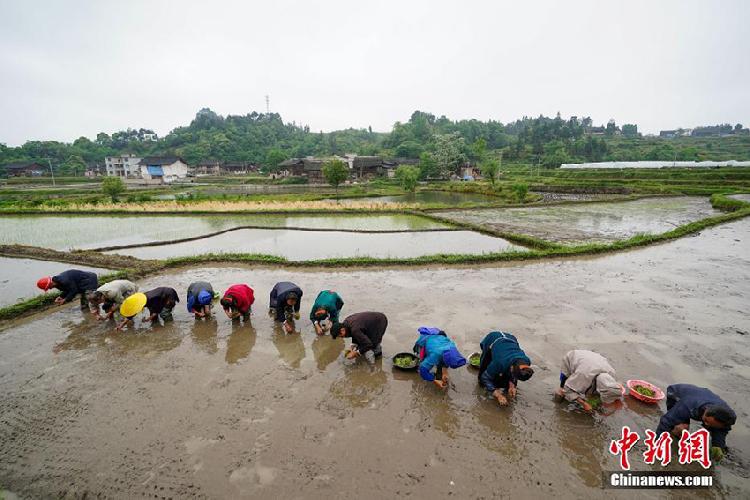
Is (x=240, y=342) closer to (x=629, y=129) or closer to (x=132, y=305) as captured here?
(x=132, y=305)

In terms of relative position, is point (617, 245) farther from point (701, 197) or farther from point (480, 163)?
point (480, 163)

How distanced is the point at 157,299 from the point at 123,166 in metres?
83.3

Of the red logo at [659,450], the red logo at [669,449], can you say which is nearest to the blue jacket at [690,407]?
the red logo at [669,449]

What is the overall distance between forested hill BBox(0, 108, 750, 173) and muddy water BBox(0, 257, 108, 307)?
49.8 meters

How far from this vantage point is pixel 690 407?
4410mm

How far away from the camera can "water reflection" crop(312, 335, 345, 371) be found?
22.1ft

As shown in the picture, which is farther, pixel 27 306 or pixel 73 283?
pixel 27 306

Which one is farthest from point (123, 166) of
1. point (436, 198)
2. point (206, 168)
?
point (436, 198)

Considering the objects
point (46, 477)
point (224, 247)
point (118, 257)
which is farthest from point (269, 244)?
point (46, 477)

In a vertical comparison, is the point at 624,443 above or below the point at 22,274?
below

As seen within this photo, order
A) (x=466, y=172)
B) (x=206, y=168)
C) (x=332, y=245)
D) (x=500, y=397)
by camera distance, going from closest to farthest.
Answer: (x=500, y=397) < (x=332, y=245) < (x=466, y=172) < (x=206, y=168)

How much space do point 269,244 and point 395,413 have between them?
13.0m

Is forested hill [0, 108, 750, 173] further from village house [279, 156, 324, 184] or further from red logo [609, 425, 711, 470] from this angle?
red logo [609, 425, 711, 470]

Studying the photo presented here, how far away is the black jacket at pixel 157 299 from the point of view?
8008 mm
